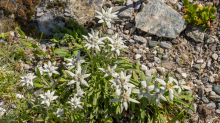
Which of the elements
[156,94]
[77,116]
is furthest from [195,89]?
[77,116]

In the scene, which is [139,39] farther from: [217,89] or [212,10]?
[217,89]

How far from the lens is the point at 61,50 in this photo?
465cm

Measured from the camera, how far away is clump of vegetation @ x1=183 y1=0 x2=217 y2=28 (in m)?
5.16

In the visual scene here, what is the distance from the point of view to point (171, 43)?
526 cm

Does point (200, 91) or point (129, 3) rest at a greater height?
point (129, 3)

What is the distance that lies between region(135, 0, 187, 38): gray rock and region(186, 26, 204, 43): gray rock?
0.81 feet

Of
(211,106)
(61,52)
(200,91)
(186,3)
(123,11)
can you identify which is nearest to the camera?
(211,106)

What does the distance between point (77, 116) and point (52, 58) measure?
1.99 meters

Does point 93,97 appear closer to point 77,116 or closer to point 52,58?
point 77,116

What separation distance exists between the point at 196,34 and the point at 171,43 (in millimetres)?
813

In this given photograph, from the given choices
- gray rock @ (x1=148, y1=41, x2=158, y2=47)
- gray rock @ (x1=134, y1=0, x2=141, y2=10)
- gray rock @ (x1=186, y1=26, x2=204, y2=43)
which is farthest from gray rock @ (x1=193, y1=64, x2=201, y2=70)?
gray rock @ (x1=134, y1=0, x2=141, y2=10)

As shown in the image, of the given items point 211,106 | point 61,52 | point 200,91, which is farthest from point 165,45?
point 61,52

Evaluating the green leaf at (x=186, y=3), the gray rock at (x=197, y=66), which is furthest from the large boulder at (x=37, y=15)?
the gray rock at (x=197, y=66)

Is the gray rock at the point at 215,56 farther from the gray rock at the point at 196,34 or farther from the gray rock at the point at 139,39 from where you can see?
the gray rock at the point at 139,39
